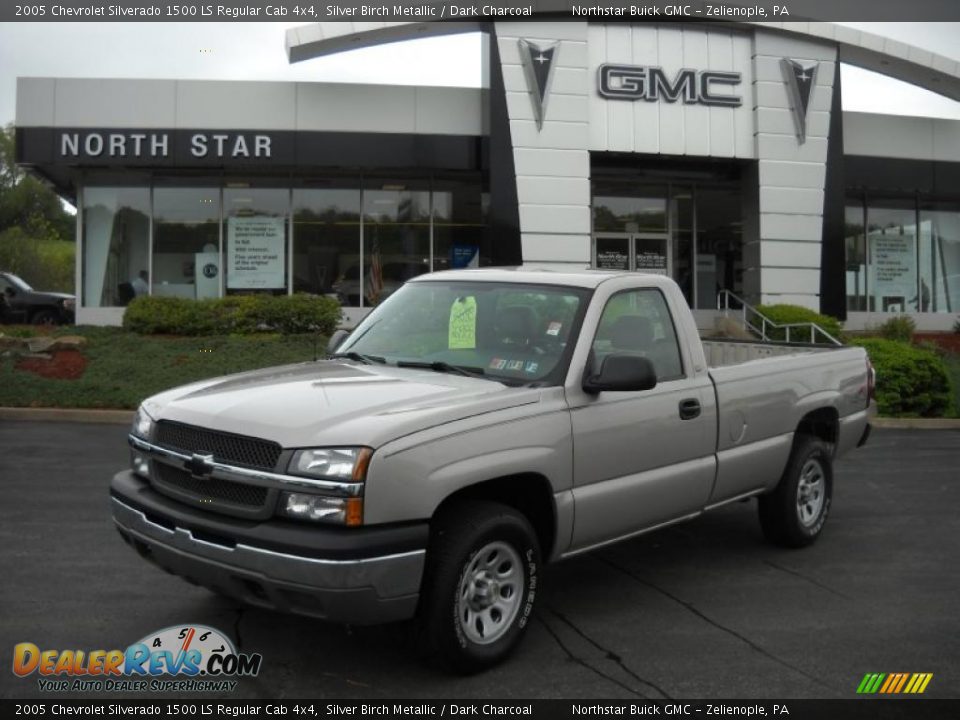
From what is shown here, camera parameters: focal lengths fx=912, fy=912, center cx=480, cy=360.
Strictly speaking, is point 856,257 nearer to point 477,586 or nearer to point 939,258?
point 939,258

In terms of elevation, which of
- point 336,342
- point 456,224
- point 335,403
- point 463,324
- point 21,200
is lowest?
point 335,403

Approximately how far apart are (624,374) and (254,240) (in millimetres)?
18018

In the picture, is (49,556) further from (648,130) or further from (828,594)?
(648,130)

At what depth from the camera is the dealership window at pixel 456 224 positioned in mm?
21875

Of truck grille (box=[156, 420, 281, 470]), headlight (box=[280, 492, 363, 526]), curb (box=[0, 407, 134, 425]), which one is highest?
truck grille (box=[156, 420, 281, 470])

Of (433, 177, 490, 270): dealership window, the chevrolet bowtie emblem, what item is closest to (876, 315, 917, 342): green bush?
(433, 177, 490, 270): dealership window

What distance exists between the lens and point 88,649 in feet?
14.3

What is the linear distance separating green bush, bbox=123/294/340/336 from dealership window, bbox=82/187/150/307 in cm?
397

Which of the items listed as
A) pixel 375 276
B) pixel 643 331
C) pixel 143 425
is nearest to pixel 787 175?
pixel 375 276

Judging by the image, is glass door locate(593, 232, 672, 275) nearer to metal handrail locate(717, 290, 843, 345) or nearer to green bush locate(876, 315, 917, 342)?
metal handrail locate(717, 290, 843, 345)

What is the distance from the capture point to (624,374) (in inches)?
175

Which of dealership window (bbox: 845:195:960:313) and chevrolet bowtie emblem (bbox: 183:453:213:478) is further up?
dealership window (bbox: 845:195:960:313)

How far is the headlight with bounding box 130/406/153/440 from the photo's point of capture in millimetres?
4414

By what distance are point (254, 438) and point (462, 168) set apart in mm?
16858
